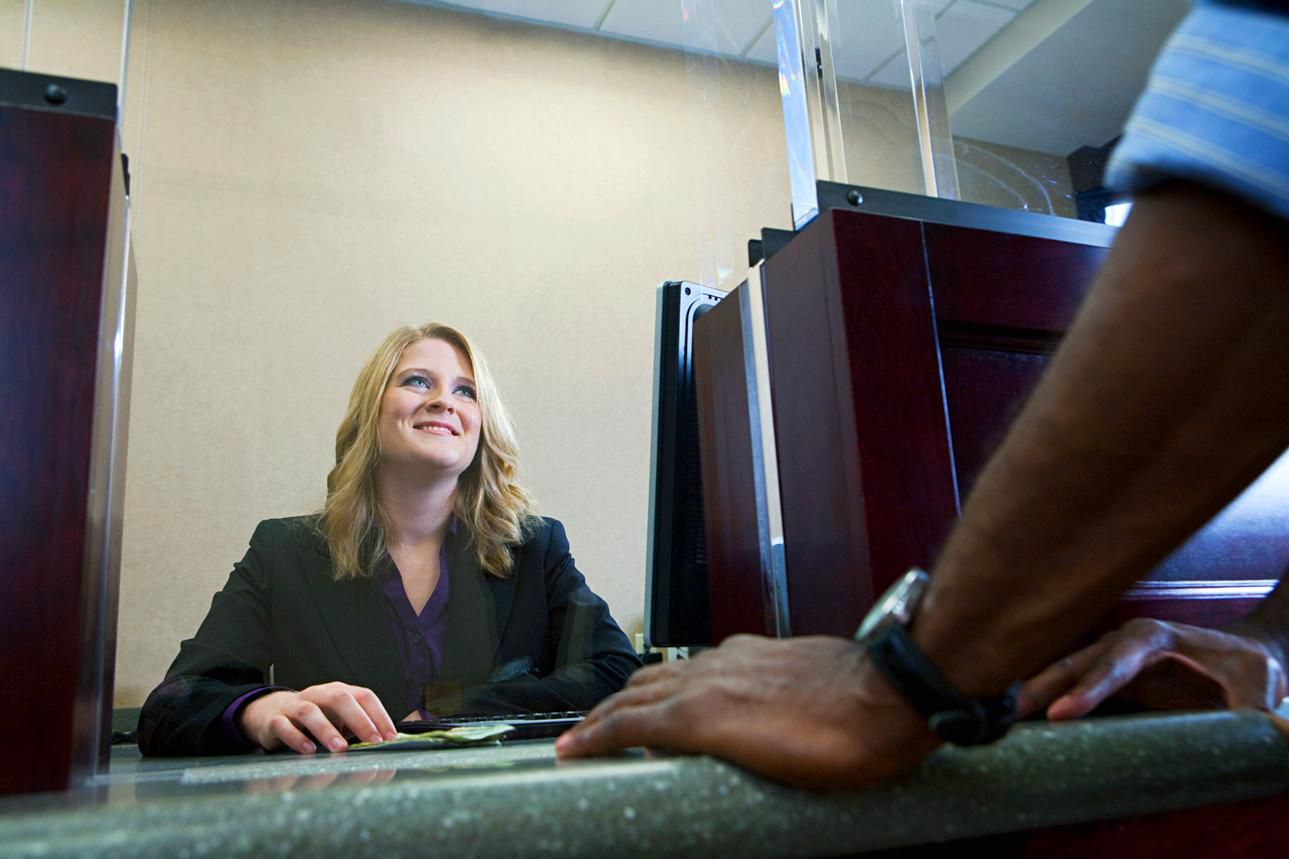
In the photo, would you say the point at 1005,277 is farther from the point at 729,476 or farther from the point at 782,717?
the point at 782,717

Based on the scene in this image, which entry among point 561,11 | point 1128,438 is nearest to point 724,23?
point 1128,438

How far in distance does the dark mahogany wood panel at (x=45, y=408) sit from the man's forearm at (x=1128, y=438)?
1.88 ft

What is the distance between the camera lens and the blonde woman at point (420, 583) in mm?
1663

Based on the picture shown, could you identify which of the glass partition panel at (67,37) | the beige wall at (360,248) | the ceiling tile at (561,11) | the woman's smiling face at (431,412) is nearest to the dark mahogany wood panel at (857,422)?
the glass partition panel at (67,37)

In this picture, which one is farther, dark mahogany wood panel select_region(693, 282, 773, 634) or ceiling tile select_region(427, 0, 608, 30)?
ceiling tile select_region(427, 0, 608, 30)

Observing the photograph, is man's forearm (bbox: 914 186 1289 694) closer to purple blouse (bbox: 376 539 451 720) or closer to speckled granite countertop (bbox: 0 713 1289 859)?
speckled granite countertop (bbox: 0 713 1289 859)

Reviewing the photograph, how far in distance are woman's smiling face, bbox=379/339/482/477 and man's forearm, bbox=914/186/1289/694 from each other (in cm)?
135

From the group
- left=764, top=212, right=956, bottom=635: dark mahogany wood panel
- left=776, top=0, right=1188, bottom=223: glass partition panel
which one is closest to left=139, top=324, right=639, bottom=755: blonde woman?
left=764, top=212, right=956, bottom=635: dark mahogany wood panel

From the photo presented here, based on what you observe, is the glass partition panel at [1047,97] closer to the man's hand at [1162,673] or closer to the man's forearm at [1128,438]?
the man's hand at [1162,673]

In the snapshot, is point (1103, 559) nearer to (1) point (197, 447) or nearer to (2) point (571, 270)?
(1) point (197, 447)

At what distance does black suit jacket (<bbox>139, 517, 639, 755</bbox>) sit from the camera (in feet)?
5.40

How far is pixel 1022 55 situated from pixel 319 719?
1.24m

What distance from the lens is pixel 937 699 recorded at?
53 centimetres

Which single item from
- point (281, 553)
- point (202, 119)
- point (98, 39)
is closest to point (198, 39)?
point (202, 119)
